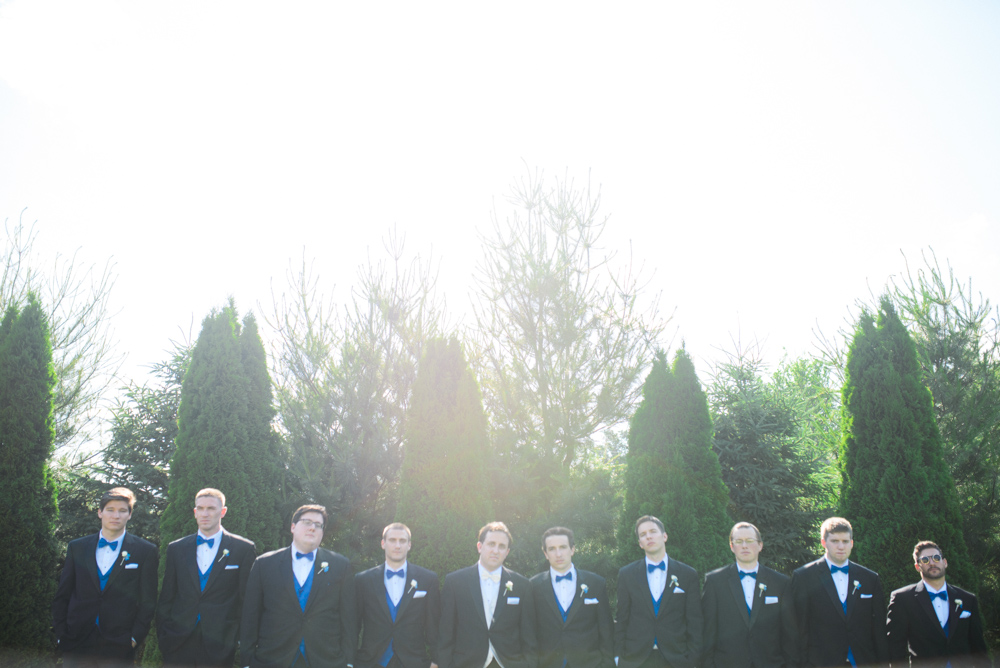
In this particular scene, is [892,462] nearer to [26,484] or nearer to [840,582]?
[840,582]

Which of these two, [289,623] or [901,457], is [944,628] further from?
[289,623]

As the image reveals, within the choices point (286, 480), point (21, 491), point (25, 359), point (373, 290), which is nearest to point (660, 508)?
point (286, 480)

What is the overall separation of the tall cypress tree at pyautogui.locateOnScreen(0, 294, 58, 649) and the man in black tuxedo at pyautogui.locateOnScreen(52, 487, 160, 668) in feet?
8.22

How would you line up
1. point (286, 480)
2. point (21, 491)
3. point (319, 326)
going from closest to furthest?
1. point (21, 491)
2. point (286, 480)
3. point (319, 326)

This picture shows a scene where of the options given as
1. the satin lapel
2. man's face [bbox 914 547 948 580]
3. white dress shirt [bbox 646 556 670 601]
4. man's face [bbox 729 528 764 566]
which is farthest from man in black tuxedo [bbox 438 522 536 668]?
man's face [bbox 914 547 948 580]

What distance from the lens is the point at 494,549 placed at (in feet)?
14.8

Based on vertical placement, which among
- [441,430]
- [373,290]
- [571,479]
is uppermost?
[373,290]

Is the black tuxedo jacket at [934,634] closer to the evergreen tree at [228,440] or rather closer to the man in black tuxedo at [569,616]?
the man in black tuxedo at [569,616]

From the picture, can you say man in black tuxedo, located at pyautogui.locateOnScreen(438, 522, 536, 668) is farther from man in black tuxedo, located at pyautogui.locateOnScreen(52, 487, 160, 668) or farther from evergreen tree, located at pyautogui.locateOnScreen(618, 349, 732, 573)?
man in black tuxedo, located at pyautogui.locateOnScreen(52, 487, 160, 668)

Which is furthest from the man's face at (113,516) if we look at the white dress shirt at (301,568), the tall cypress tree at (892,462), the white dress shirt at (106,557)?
the tall cypress tree at (892,462)

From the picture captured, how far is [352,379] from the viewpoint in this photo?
30.6 feet

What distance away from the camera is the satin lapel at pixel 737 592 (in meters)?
4.41

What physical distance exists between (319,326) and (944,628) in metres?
9.20

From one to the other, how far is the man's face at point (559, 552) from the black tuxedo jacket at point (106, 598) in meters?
3.38
